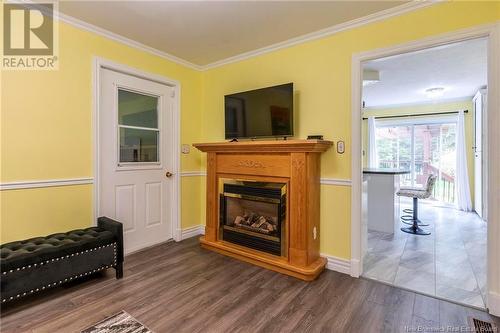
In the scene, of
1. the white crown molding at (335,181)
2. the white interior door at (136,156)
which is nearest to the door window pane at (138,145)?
the white interior door at (136,156)

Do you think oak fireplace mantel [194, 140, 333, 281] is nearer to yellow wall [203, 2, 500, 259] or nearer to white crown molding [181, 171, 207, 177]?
yellow wall [203, 2, 500, 259]

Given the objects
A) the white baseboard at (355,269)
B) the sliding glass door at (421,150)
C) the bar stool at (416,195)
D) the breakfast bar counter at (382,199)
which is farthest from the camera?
the sliding glass door at (421,150)

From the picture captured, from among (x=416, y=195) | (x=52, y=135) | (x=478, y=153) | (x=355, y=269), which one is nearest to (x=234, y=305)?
(x=355, y=269)

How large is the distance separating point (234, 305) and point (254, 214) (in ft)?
3.62

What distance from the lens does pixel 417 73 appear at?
154 inches

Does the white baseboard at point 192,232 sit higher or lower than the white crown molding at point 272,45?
lower

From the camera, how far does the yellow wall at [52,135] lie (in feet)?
6.88

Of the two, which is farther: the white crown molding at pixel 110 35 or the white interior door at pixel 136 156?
the white interior door at pixel 136 156

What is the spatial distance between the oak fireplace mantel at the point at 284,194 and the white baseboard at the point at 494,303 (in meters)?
1.25

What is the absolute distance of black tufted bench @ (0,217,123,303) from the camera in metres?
1.75

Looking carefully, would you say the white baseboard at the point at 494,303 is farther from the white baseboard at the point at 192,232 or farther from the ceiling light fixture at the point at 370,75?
the white baseboard at the point at 192,232

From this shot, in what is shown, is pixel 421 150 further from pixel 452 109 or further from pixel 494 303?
pixel 494 303

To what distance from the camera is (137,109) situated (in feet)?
10.0

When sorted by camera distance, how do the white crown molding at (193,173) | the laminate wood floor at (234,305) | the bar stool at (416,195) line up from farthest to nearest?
the bar stool at (416,195) < the white crown molding at (193,173) < the laminate wood floor at (234,305)
